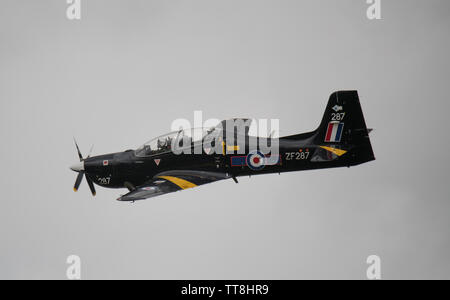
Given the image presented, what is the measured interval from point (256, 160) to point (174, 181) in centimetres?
303

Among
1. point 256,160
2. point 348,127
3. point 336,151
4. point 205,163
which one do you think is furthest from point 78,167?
point 348,127

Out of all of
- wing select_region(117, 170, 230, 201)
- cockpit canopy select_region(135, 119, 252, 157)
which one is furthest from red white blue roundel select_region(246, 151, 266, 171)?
cockpit canopy select_region(135, 119, 252, 157)

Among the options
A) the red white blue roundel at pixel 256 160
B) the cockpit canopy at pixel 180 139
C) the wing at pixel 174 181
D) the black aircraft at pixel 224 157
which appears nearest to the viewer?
the black aircraft at pixel 224 157

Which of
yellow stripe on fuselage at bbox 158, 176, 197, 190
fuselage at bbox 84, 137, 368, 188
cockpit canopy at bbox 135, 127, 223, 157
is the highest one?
cockpit canopy at bbox 135, 127, 223, 157

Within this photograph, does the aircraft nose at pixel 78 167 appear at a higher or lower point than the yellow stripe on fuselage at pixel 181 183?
higher

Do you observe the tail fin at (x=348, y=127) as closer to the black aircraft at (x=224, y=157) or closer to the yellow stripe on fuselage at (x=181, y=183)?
the black aircraft at (x=224, y=157)

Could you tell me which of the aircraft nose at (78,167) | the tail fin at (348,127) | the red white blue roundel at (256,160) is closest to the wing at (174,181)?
the red white blue roundel at (256,160)

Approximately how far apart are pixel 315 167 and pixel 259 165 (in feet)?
6.52

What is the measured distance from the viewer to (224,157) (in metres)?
22.5

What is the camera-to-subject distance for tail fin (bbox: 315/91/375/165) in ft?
69.3

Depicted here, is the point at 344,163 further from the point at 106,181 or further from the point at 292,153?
the point at 106,181

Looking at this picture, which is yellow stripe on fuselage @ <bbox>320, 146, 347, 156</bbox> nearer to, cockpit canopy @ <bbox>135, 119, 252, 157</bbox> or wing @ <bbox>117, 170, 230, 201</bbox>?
cockpit canopy @ <bbox>135, 119, 252, 157</bbox>

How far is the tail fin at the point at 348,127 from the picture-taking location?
21.1 m

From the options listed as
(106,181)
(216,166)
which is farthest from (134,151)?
(216,166)
